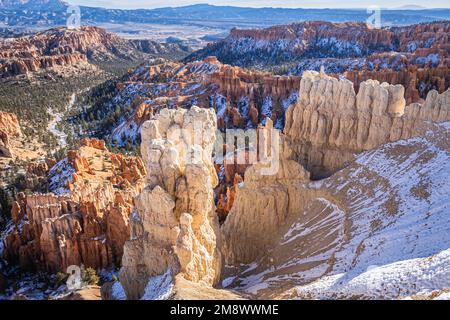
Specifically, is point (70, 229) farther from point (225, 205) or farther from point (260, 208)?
point (260, 208)

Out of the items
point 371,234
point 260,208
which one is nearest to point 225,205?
point 260,208

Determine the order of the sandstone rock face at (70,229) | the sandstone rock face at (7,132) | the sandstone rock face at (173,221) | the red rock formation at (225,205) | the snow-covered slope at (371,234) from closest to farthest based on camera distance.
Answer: the snow-covered slope at (371,234) → the sandstone rock face at (173,221) → the sandstone rock face at (70,229) → the red rock formation at (225,205) → the sandstone rock face at (7,132)

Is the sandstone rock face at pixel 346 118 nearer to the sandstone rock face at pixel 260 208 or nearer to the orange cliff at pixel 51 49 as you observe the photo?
the sandstone rock face at pixel 260 208

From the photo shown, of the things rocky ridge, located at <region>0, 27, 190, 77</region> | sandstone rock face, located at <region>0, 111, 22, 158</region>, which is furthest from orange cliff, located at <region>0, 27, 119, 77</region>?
sandstone rock face, located at <region>0, 111, 22, 158</region>

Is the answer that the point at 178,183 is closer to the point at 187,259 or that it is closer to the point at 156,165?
the point at 156,165

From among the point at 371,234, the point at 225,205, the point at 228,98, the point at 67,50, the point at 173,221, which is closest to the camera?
the point at 173,221

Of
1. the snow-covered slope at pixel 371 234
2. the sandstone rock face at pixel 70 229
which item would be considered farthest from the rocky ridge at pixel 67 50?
the snow-covered slope at pixel 371 234
